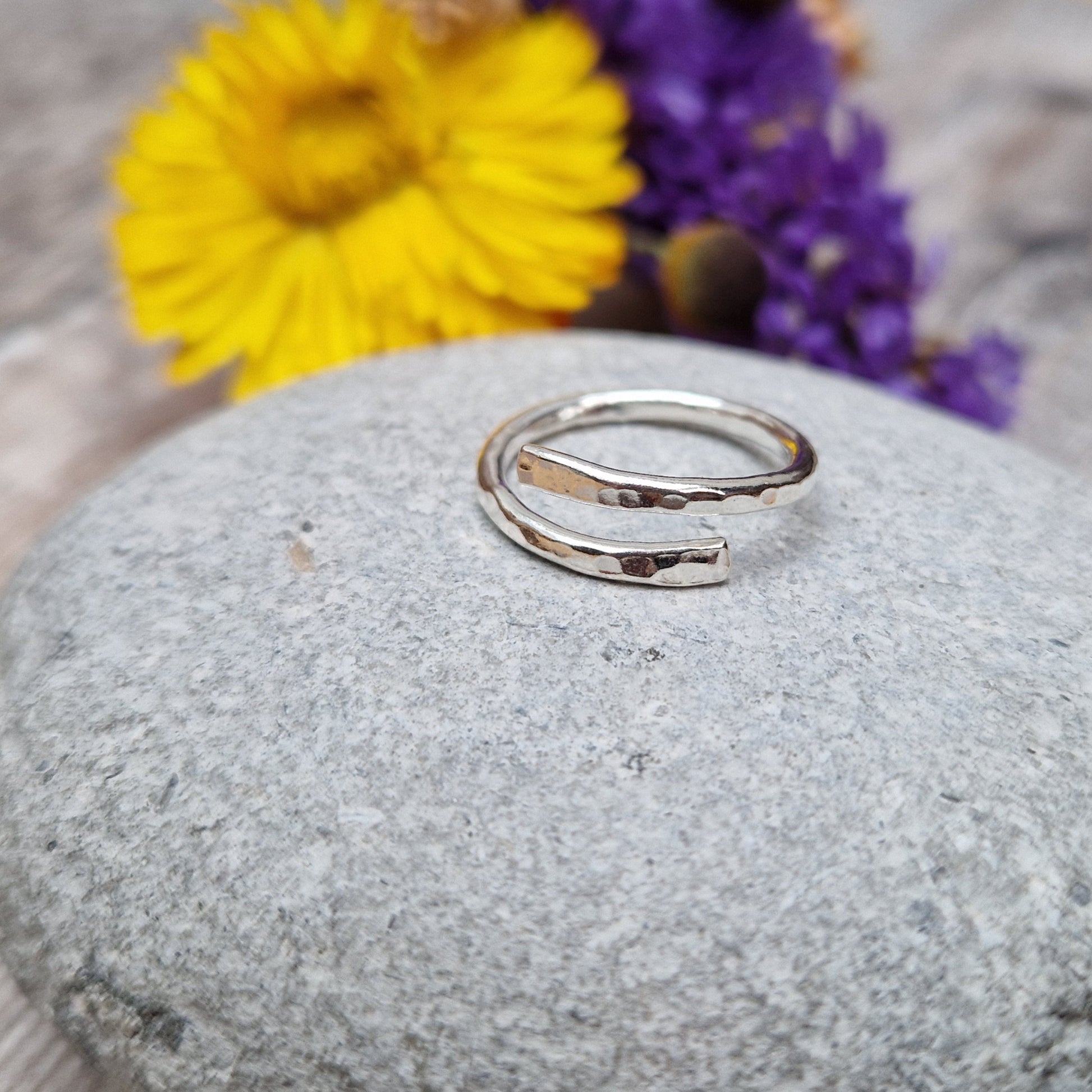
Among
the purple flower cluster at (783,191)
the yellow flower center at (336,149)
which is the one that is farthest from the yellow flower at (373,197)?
the purple flower cluster at (783,191)

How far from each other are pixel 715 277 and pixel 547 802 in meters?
0.49

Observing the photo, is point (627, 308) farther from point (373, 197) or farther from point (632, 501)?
point (632, 501)

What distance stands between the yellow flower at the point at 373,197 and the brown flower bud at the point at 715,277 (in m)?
0.05

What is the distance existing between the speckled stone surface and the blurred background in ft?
0.56

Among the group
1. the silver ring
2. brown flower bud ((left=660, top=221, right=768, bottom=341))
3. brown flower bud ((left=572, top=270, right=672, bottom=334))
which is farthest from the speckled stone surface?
brown flower bud ((left=572, top=270, right=672, bottom=334))

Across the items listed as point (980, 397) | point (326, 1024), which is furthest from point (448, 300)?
point (326, 1024)

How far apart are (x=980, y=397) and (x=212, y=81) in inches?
24.7

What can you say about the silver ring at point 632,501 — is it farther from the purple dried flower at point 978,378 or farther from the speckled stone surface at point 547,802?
the purple dried flower at point 978,378

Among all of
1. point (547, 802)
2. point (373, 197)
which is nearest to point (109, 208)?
point (373, 197)

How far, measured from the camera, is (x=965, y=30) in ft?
6.10

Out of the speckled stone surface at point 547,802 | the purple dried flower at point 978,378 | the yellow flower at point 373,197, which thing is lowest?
the purple dried flower at point 978,378

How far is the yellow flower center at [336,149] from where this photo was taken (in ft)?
2.61

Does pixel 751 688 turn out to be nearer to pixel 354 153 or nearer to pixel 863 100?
pixel 354 153

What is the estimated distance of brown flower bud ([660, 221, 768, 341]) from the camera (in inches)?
31.6
